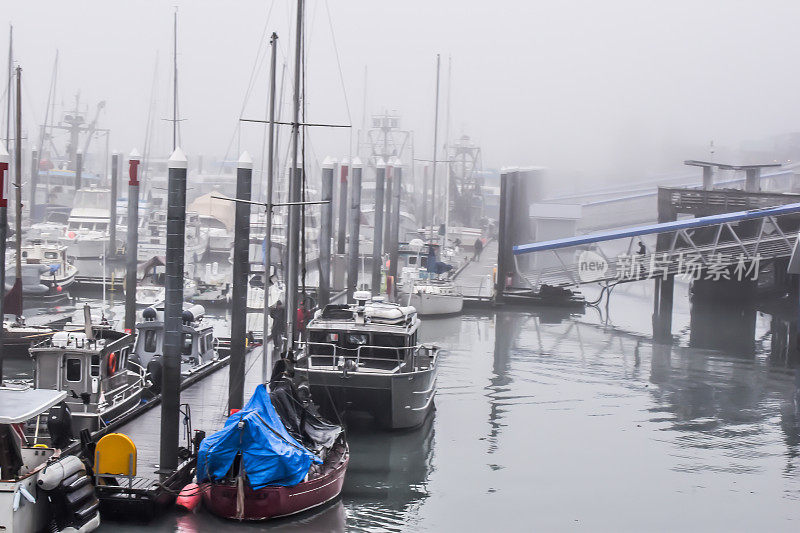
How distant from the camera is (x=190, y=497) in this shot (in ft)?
57.3

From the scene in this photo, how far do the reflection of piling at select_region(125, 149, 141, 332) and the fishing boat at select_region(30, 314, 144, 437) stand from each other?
11.7 meters

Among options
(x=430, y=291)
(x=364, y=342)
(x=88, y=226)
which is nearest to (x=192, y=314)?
(x=364, y=342)

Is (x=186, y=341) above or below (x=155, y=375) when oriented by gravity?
above

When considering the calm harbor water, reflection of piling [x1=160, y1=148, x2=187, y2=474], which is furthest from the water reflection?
reflection of piling [x1=160, y1=148, x2=187, y2=474]

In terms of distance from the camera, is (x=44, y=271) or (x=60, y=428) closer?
(x=60, y=428)

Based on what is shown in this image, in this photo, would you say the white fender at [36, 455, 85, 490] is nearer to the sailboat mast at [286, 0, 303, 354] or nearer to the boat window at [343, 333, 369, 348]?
the sailboat mast at [286, 0, 303, 354]

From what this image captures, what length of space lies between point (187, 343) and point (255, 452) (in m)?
11.9

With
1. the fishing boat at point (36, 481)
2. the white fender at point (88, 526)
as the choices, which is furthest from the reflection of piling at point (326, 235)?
the fishing boat at point (36, 481)

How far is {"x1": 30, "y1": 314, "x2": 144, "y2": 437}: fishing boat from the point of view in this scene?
20.3 m

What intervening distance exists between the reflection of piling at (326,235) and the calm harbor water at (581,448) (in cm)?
555

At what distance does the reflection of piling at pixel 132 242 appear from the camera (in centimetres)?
3334

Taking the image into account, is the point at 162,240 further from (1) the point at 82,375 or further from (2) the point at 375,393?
(1) the point at 82,375

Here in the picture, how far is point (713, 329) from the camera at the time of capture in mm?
45531

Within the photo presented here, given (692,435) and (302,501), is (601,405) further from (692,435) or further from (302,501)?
(302,501)
